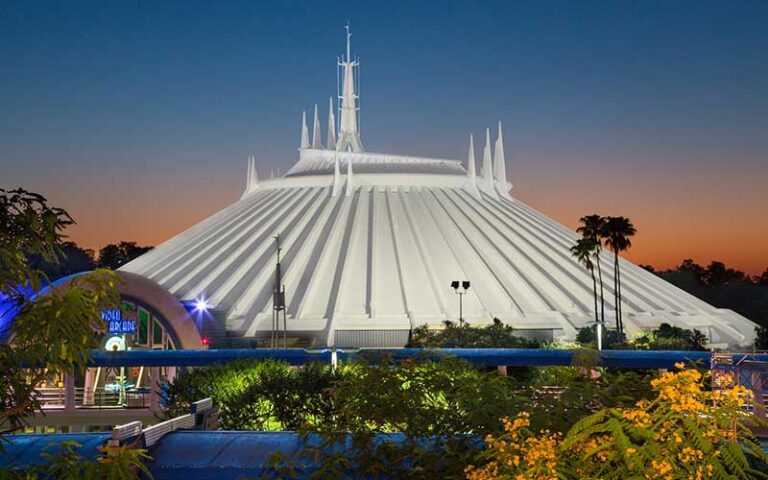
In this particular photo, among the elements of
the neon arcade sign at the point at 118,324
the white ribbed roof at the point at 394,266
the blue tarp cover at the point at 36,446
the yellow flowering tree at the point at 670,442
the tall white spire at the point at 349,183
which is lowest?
the blue tarp cover at the point at 36,446

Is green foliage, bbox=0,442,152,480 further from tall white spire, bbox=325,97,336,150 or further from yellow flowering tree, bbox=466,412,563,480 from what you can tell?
tall white spire, bbox=325,97,336,150

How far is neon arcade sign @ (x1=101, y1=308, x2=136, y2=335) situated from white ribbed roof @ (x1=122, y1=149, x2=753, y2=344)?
7760 mm

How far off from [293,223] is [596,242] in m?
19.5

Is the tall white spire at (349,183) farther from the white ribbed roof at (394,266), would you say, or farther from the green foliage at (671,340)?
the green foliage at (671,340)

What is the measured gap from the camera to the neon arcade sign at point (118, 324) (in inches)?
1479

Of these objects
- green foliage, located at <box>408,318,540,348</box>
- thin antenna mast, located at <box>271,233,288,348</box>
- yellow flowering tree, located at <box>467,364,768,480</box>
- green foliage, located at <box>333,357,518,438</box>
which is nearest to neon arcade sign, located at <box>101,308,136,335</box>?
thin antenna mast, located at <box>271,233,288,348</box>

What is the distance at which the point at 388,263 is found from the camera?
52719 millimetres

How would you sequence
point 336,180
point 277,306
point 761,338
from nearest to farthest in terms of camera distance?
point 277,306 → point 761,338 → point 336,180

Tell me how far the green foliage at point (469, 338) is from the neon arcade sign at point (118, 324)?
41.4 ft

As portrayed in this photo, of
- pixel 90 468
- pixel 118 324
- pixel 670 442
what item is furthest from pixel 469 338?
pixel 90 468

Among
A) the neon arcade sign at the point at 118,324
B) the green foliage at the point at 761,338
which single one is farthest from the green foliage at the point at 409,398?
Result: the green foliage at the point at 761,338

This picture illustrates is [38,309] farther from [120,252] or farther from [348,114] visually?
[120,252]

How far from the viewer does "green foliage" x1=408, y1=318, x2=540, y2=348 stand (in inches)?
1618

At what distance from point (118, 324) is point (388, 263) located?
18685 mm
